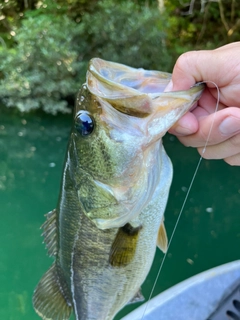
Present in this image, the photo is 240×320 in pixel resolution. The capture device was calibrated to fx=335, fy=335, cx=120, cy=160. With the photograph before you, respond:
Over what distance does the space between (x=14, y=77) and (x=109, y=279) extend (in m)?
4.37

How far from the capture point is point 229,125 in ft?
3.59

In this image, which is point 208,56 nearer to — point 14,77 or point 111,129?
point 111,129

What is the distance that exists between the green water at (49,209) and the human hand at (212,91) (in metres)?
1.61

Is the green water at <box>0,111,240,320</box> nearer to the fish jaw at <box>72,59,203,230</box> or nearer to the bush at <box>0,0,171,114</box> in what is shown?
the bush at <box>0,0,171,114</box>

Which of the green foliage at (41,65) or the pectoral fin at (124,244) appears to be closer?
the pectoral fin at (124,244)

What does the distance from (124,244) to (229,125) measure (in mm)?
535

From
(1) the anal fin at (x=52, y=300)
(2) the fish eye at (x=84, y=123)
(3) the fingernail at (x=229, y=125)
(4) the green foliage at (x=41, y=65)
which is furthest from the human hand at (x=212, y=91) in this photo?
(4) the green foliage at (x=41, y=65)

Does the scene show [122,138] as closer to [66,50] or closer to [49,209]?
[49,209]

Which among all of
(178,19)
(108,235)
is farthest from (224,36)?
(108,235)

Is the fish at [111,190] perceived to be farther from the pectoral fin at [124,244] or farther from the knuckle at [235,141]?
the knuckle at [235,141]

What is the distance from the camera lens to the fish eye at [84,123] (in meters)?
0.98

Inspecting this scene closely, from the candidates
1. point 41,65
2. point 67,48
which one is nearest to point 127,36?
point 67,48

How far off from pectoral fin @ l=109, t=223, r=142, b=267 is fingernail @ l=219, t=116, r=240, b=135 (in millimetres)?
438

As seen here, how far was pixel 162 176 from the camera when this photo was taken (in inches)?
44.1
